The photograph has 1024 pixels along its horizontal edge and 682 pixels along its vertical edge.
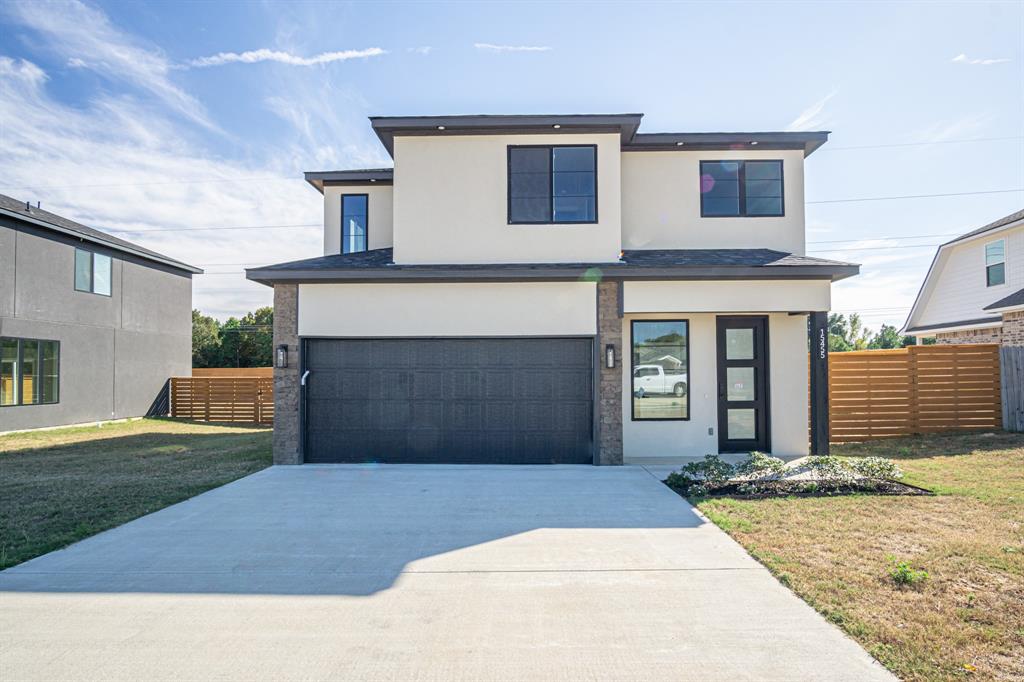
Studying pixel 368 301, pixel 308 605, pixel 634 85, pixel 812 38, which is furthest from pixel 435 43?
pixel 308 605

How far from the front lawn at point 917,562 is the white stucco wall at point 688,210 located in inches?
195

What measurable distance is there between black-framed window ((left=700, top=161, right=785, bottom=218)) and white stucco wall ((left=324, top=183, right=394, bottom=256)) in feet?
22.7

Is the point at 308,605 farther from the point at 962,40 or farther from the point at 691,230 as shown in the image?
the point at 962,40

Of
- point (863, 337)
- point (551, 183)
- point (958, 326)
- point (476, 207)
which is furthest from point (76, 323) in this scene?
point (863, 337)

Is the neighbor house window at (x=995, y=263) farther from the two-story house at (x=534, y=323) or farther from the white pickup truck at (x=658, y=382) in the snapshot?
the white pickup truck at (x=658, y=382)

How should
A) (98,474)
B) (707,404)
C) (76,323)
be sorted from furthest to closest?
(76,323) → (707,404) → (98,474)

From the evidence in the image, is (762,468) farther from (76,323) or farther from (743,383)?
(76,323)

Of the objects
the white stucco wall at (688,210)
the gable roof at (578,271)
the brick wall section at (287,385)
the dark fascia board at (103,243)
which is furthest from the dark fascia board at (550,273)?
the dark fascia board at (103,243)

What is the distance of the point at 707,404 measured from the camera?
10227mm

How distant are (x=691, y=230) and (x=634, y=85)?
115 inches

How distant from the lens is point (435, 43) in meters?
10.6

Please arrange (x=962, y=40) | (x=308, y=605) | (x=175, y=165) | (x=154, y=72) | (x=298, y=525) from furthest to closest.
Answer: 1. (x=175, y=165)
2. (x=154, y=72)
3. (x=962, y=40)
4. (x=298, y=525)
5. (x=308, y=605)

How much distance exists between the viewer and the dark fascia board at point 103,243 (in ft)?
49.4

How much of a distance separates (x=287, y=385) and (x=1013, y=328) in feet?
56.3
